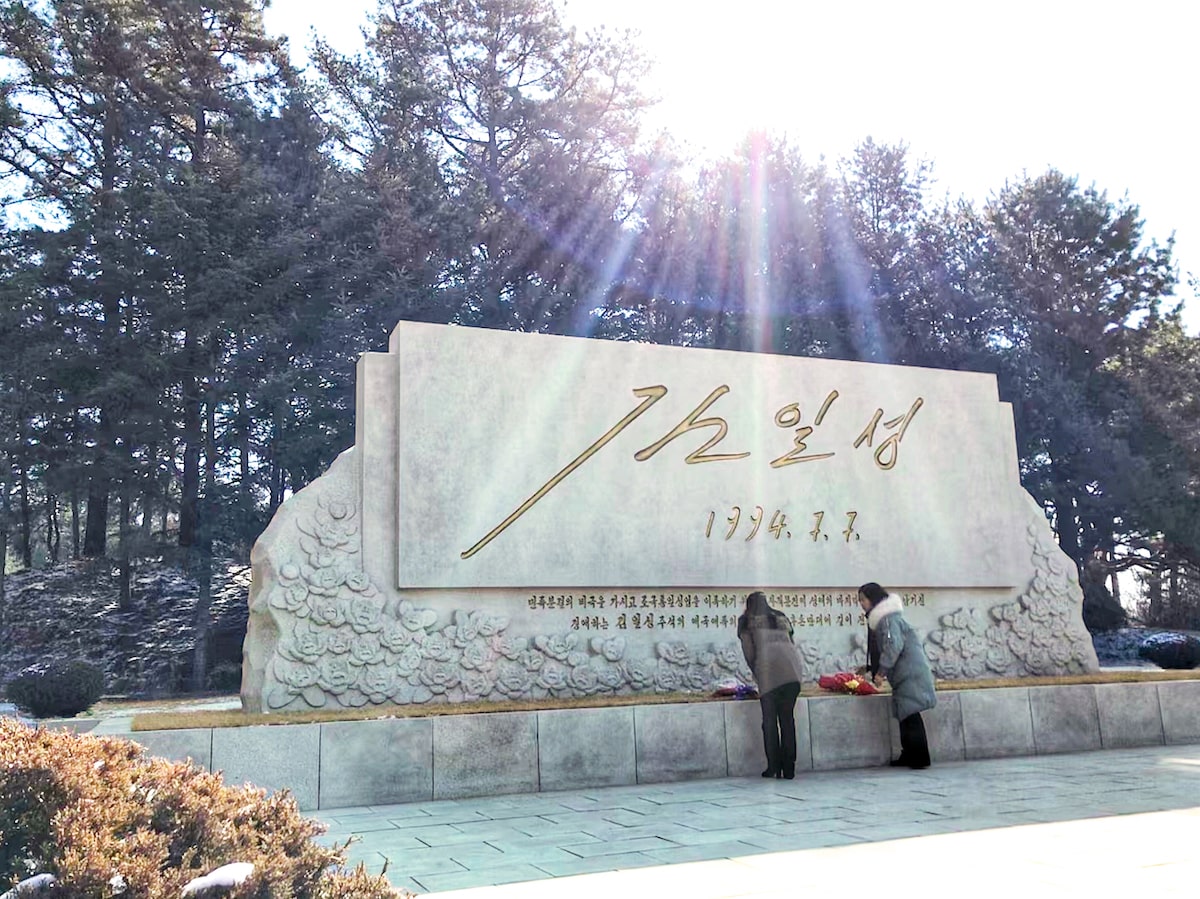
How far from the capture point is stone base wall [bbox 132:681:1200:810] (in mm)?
7309

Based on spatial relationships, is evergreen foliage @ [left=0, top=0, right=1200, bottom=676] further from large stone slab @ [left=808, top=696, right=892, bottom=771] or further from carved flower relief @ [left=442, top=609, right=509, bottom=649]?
large stone slab @ [left=808, top=696, right=892, bottom=771]

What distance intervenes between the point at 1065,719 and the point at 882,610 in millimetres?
2583

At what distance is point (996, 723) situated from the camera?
945cm

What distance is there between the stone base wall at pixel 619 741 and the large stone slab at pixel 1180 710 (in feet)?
0.10

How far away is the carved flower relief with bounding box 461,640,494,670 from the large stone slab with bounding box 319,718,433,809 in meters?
1.39

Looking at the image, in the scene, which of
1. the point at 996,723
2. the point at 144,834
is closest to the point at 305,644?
the point at 144,834

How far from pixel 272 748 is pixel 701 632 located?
4497 millimetres

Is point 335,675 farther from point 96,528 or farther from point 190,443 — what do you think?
point 96,528

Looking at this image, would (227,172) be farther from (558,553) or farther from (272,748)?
(272,748)

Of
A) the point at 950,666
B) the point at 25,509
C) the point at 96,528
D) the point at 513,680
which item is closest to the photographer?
the point at 513,680

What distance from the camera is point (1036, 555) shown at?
12.2 metres

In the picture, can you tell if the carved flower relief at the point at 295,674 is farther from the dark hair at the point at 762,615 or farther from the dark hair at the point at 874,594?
the dark hair at the point at 874,594

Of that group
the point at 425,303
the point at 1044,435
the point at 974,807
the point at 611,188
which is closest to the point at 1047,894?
the point at 974,807

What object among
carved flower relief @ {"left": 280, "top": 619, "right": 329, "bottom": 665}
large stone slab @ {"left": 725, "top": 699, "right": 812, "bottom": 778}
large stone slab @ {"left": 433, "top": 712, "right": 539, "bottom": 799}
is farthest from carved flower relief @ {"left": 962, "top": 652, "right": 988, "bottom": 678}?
carved flower relief @ {"left": 280, "top": 619, "right": 329, "bottom": 665}
